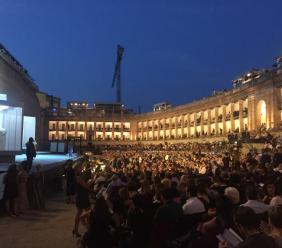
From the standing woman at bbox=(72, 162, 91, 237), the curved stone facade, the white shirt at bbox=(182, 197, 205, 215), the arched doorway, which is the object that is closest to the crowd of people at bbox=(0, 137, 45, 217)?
the standing woman at bbox=(72, 162, 91, 237)

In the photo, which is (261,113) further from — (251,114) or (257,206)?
(257,206)

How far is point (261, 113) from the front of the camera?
61.1 metres

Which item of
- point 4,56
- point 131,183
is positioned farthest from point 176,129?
point 131,183

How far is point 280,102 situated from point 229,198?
53.3 metres

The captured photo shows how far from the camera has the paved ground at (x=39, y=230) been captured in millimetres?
9062

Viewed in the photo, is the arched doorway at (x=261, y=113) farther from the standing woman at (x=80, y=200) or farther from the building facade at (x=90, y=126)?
the building facade at (x=90, y=126)

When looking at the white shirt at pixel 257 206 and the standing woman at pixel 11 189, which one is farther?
the standing woman at pixel 11 189

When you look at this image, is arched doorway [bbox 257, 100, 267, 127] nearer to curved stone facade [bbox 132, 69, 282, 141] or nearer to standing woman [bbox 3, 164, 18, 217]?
curved stone facade [bbox 132, 69, 282, 141]

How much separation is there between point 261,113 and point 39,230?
5625 centimetres

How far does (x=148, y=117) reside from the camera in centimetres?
11200

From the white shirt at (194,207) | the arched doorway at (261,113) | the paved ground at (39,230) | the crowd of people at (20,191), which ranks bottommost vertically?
the paved ground at (39,230)

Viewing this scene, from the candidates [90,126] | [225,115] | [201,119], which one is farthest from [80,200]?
[90,126]

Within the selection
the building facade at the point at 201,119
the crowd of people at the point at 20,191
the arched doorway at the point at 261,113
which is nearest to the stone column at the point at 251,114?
the building facade at the point at 201,119

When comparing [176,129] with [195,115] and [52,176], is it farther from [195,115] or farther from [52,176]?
[52,176]
